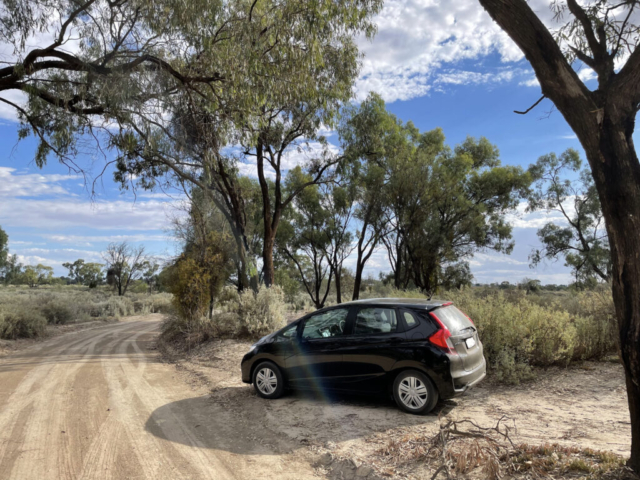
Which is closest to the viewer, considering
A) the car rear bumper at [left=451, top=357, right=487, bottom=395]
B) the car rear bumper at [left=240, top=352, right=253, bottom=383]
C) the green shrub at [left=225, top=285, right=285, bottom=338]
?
the car rear bumper at [left=451, top=357, right=487, bottom=395]

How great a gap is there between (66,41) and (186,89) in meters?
3.08

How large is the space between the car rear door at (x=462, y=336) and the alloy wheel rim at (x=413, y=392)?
2.25 feet

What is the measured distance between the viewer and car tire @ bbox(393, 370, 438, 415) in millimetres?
5625

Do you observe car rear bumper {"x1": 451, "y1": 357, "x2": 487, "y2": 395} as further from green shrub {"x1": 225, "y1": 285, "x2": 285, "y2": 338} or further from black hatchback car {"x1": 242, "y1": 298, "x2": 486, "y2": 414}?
green shrub {"x1": 225, "y1": 285, "x2": 285, "y2": 338}

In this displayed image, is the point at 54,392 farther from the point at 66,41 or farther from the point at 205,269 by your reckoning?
the point at 66,41

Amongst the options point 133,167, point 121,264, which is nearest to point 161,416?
point 133,167

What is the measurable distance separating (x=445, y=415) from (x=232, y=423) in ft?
9.74

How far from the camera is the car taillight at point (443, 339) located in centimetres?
567

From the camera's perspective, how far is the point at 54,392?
24.6ft

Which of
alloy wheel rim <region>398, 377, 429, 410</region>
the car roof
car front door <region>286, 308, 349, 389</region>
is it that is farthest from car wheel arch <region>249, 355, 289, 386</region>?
alloy wheel rim <region>398, 377, 429, 410</region>

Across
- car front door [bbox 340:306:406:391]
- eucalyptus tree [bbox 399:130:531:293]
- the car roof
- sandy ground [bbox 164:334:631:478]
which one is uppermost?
eucalyptus tree [bbox 399:130:531:293]

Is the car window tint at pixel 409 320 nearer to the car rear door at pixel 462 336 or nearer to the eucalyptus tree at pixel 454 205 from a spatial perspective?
the car rear door at pixel 462 336

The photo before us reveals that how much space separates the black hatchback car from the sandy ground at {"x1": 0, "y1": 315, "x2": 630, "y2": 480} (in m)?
0.33

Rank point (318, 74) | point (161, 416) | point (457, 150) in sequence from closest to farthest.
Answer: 1. point (161, 416)
2. point (318, 74)
3. point (457, 150)
